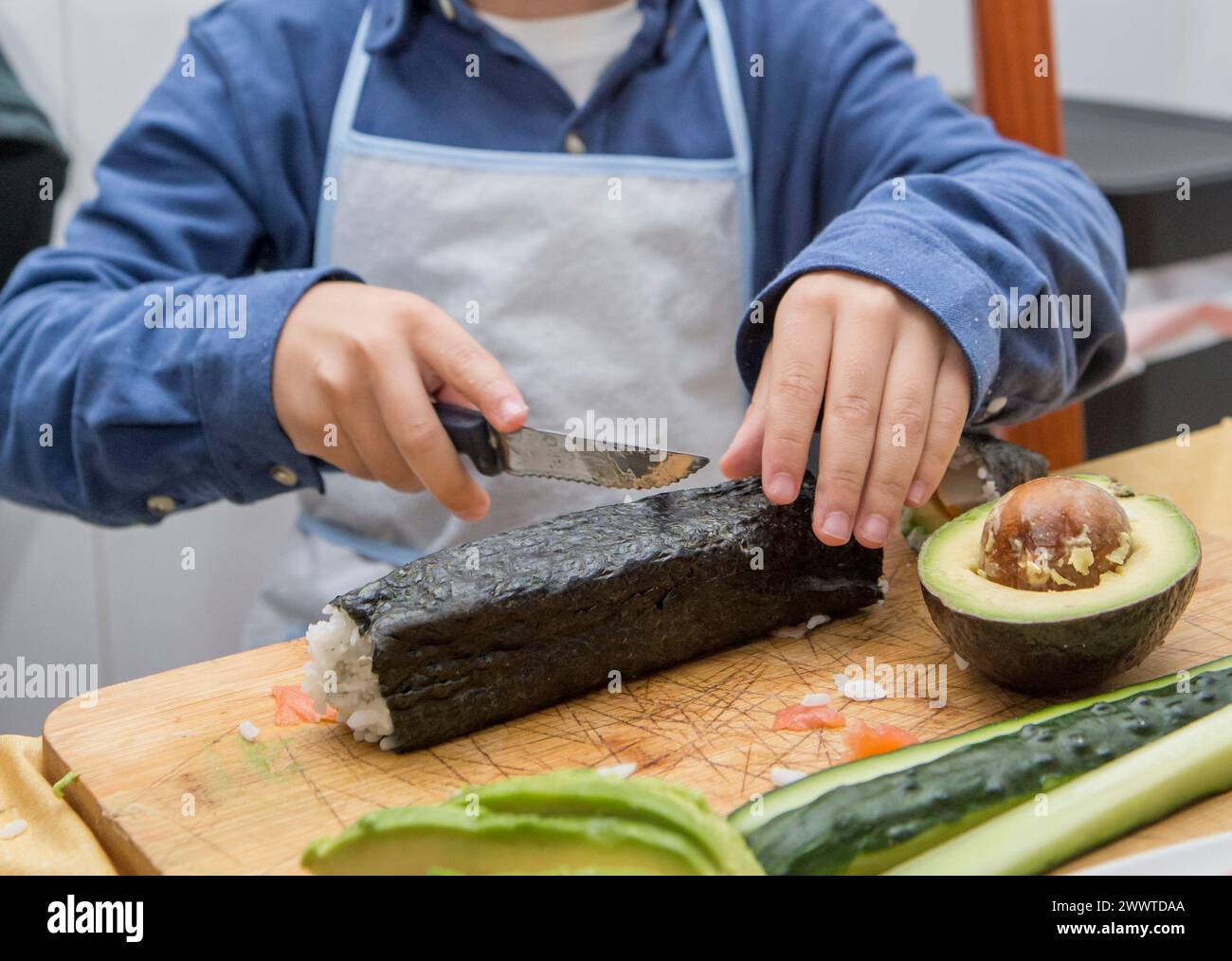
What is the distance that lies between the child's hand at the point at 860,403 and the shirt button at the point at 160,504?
0.60 metres

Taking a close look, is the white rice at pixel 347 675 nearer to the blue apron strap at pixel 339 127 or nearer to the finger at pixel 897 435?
the finger at pixel 897 435

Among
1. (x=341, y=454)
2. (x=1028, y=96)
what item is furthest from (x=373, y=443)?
(x=1028, y=96)

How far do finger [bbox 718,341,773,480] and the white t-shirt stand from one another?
53 centimetres

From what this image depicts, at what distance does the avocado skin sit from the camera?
0.85 metres

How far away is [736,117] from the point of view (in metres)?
1.41

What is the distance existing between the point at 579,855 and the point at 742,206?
89 centimetres

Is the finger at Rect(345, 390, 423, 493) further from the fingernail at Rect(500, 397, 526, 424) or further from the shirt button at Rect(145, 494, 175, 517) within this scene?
the shirt button at Rect(145, 494, 175, 517)

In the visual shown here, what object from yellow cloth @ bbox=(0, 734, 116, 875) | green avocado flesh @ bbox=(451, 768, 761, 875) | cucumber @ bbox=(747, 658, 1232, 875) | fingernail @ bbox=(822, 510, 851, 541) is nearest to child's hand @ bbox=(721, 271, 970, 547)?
fingernail @ bbox=(822, 510, 851, 541)

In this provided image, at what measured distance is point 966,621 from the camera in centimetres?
88

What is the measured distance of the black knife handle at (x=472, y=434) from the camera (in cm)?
103

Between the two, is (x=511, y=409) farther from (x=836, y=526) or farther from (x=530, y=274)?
(x=530, y=274)

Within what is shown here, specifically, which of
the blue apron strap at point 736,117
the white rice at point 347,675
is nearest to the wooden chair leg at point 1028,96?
the blue apron strap at point 736,117

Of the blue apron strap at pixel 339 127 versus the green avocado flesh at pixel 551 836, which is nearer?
the green avocado flesh at pixel 551 836

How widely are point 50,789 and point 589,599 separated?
1.32 ft
